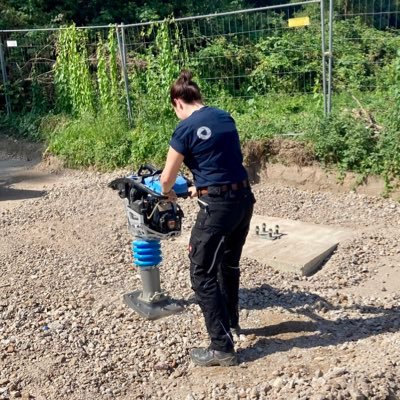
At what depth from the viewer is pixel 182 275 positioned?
18.4 feet

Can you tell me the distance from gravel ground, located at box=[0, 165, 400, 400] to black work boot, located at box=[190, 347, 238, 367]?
4 centimetres

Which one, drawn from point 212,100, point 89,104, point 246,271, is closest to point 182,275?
point 246,271

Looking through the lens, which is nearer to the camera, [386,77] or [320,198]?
[320,198]

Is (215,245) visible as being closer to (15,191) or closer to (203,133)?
(203,133)

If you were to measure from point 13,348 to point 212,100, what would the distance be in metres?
6.17

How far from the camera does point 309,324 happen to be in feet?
15.4

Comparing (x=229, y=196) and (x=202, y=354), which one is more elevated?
(x=229, y=196)

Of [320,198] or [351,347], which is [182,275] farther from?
[320,198]

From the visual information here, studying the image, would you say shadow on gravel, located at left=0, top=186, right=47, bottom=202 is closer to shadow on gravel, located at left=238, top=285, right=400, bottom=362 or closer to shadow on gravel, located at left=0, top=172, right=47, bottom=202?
shadow on gravel, located at left=0, top=172, right=47, bottom=202

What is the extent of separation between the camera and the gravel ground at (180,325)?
3.92 m

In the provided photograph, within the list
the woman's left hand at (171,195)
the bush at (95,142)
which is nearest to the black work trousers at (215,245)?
the woman's left hand at (171,195)

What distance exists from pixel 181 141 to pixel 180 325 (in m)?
1.49

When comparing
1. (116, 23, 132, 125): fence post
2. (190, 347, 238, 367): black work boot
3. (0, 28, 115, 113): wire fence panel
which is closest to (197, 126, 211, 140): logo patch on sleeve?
(190, 347, 238, 367): black work boot

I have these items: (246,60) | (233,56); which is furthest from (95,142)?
(246,60)
